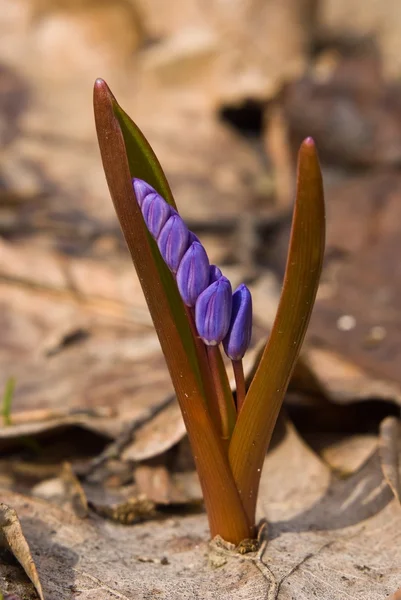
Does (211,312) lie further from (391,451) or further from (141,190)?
(391,451)

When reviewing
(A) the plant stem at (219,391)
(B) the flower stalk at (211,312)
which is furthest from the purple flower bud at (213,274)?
(A) the plant stem at (219,391)

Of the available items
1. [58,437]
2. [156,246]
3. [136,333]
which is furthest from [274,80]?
[156,246]

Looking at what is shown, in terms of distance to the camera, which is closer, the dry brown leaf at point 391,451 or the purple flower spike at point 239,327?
the purple flower spike at point 239,327

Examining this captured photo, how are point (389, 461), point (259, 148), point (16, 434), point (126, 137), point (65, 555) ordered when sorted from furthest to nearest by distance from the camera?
point (259, 148) → point (16, 434) → point (389, 461) → point (65, 555) → point (126, 137)

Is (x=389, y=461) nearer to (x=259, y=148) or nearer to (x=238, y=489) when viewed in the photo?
(x=238, y=489)

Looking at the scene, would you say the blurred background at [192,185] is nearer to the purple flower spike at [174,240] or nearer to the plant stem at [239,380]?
the plant stem at [239,380]

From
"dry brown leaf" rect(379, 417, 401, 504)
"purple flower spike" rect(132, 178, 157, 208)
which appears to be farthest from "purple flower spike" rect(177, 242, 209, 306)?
"dry brown leaf" rect(379, 417, 401, 504)

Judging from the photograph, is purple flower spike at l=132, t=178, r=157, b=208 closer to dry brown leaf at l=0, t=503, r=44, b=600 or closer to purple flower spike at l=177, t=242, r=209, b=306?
purple flower spike at l=177, t=242, r=209, b=306
